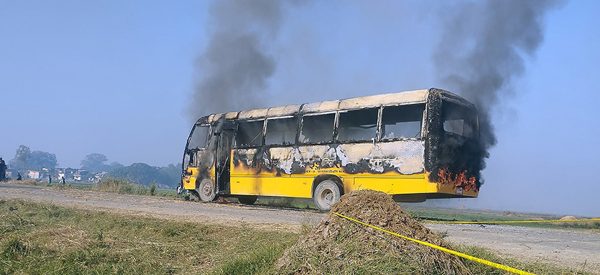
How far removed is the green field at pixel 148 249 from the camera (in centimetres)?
571

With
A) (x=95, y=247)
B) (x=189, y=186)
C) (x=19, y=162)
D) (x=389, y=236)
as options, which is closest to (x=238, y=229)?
(x=95, y=247)

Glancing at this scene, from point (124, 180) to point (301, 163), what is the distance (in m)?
14.0

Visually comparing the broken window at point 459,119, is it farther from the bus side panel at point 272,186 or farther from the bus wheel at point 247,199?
the bus wheel at point 247,199

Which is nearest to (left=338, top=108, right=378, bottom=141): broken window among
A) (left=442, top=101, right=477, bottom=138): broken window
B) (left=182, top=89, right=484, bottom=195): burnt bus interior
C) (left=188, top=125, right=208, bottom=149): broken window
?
(left=182, top=89, right=484, bottom=195): burnt bus interior

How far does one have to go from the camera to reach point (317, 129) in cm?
1554

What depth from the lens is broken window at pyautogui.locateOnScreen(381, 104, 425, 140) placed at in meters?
13.2

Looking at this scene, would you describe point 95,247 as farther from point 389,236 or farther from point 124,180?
point 124,180

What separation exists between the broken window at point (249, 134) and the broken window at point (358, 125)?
10.7ft

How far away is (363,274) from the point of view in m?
4.27

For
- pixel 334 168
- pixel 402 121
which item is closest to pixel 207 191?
pixel 334 168

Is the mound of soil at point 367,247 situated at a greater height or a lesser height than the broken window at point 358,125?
lesser

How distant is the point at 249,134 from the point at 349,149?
426cm

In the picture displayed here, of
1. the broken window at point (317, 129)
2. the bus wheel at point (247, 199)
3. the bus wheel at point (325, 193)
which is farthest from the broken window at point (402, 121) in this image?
the bus wheel at point (247, 199)

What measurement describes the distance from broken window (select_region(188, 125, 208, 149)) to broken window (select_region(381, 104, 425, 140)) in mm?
7574
